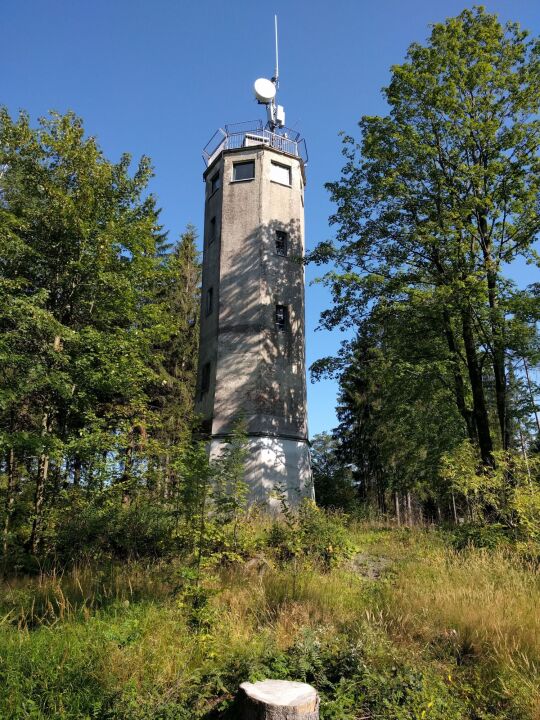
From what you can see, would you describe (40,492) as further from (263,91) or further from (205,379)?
(263,91)

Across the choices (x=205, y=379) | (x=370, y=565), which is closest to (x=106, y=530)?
(x=370, y=565)

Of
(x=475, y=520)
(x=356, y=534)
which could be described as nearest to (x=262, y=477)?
(x=356, y=534)

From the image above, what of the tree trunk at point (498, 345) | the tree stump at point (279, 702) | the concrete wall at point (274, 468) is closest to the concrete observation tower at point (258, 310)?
the concrete wall at point (274, 468)

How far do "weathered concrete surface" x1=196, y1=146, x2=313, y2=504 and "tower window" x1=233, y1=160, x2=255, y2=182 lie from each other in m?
0.18

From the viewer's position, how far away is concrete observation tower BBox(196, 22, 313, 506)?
1688 centimetres

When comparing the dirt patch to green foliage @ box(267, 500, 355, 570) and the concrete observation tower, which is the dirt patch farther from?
the concrete observation tower

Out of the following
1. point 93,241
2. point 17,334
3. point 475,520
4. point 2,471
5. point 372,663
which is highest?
point 93,241

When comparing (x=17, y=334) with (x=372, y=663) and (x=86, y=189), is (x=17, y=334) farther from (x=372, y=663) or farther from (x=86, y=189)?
(x=372, y=663)

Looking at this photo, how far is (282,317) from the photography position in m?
18.6

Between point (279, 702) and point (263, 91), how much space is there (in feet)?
77.3

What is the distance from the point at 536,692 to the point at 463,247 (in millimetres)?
11246

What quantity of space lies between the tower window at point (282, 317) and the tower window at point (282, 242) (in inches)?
88.8

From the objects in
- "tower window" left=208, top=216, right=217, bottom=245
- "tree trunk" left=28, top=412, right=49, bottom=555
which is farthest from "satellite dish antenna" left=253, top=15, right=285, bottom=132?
"tree trunk" left=28, top=412, right=49, bottom=555

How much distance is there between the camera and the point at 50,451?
9617 millimetres
